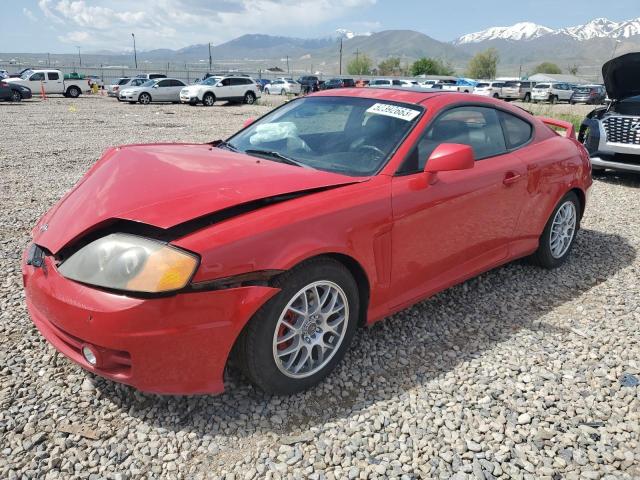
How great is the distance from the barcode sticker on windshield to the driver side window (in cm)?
13

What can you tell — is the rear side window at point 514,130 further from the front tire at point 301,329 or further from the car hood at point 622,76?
the car hood at point 622,76

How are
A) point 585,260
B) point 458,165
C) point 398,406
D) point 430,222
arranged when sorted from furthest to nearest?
point 585,260
point 430,222
point 458,165
point 398,406

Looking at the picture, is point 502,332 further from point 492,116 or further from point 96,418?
point 96,418

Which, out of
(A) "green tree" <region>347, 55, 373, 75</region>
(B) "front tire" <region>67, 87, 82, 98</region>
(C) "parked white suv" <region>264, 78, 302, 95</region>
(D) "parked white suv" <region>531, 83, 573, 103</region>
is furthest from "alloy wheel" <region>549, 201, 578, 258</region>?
(A) "green tree" <region>347, 55, 373, 75</region>

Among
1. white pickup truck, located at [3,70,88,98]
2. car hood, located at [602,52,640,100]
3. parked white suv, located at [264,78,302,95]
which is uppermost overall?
parked white suv, located at [264,78,302,95]

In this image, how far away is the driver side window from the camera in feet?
9.95

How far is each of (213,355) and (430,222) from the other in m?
1.50

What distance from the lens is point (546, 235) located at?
4184 millimetres

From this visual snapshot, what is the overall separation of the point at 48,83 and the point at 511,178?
31935 millimetres

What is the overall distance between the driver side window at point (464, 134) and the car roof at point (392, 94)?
175mm

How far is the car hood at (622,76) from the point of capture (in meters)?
7.30

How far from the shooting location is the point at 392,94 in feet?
11.2

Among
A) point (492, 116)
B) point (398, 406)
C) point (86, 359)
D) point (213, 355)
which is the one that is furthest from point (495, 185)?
point (86, 359)

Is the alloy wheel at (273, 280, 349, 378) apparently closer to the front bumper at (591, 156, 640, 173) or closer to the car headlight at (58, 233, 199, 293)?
the car headlight at (58, 233, 199, 293)
